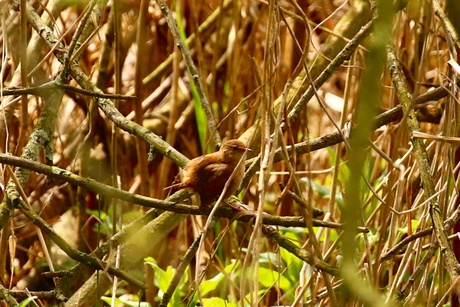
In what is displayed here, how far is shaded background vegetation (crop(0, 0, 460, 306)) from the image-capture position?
1.50 meters

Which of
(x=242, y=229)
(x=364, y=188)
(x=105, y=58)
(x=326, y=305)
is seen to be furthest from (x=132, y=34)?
(x=326, y=305)

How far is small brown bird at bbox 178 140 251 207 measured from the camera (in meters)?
1.85

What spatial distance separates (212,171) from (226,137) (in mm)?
719

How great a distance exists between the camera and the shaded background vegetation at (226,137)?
4.93ft

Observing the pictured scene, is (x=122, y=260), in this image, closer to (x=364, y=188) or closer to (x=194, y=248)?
(x=194, y=248)

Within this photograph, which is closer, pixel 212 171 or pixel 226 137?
pixel 212 171

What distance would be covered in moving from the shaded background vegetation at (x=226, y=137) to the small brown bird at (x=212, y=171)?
87 mm

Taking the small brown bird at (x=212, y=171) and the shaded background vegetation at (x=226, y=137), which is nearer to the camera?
the shaded background vegetation at (x=226, y=137)

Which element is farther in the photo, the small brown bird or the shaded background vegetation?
the small brown bird

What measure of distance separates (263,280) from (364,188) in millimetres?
445

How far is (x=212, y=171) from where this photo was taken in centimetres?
194

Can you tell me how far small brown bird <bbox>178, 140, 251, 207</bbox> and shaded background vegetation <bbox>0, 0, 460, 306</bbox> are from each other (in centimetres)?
9

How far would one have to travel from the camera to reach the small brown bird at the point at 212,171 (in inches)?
72.7

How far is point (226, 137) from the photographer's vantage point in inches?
104
